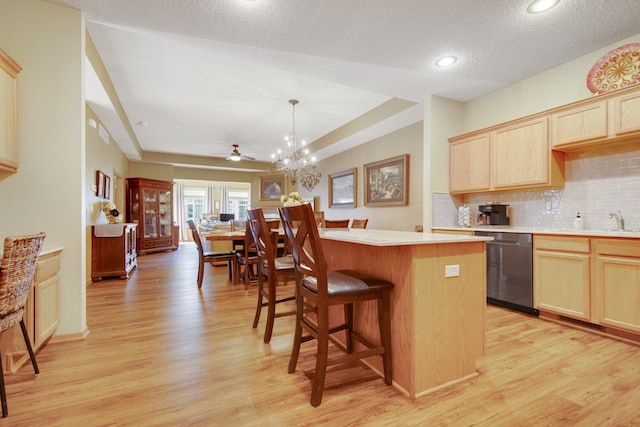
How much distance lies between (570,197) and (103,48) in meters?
5.16

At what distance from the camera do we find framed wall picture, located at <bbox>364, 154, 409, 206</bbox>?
4988mm

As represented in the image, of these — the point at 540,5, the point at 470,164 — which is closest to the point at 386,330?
the point at 540,5

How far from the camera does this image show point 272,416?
1.45 meters

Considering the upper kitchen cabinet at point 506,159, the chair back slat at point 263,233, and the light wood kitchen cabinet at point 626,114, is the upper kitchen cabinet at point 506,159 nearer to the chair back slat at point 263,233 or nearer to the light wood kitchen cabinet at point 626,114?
the light wood kitchen cabinet at point 626,114

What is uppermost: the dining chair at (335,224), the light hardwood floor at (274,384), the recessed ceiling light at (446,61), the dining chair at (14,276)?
the recessed ceiling light at (446,61)

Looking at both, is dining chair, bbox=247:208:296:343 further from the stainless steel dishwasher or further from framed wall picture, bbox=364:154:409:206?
framed wall picture, bbox=364:154:409:206

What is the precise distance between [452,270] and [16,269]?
235 cm

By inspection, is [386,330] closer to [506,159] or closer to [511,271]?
[511,271]

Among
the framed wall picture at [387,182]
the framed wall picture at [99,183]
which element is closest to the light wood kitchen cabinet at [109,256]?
the framed wall picture at [99,183]

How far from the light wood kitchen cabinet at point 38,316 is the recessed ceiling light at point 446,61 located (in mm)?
3771

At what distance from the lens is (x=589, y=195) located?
296cm

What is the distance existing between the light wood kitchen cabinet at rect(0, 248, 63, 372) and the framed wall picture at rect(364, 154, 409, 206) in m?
4.48

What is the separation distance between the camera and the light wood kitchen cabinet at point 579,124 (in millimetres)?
2639

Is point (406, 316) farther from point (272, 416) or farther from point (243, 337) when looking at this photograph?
point (243, 337)
